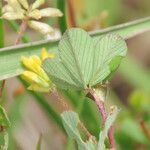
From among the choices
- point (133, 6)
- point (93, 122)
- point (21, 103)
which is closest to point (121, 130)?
point (93, 122)

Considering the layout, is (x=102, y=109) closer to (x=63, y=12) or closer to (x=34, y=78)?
(x=34, y=78)

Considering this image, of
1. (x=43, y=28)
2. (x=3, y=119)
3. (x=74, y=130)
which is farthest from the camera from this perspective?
(x=43, y=28)

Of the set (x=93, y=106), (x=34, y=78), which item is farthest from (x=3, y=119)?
(x=93, y=106)

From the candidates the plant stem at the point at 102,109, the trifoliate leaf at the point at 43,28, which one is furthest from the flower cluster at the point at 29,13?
the plant stem at the point at 102,109

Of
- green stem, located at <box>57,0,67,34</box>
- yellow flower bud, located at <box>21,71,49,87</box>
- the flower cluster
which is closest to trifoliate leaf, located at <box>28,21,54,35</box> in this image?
the flower cluster

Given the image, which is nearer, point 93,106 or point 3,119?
point 3,119

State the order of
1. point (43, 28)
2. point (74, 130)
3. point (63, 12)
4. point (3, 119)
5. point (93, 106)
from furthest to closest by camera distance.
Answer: point (93, 106)
point (63, 12)
point (43, 28)
point (3, 119)
point (74, 130)
